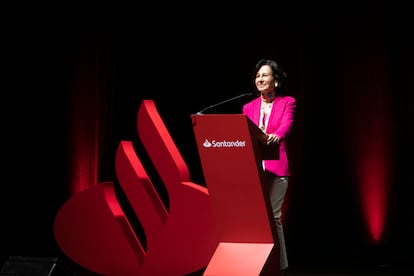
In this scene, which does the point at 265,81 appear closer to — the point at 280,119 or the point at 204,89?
the point at 280,119

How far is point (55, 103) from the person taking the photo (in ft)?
20.6

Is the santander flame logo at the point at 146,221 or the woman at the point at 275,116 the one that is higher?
the woman at the point at 275,116

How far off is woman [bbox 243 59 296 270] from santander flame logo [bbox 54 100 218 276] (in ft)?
2.16

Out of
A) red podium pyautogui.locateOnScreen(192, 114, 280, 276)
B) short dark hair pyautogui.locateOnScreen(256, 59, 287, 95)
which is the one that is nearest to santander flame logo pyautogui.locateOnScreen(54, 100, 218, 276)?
red podium pyautogui.locateOnScreen(192, 114, 280, 276)

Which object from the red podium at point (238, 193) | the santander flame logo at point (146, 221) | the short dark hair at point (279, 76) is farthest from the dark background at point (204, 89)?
the red podium at point (238, 193)

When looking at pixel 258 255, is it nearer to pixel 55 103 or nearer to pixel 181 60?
pixel 181 60

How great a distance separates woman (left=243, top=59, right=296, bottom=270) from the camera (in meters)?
3.91

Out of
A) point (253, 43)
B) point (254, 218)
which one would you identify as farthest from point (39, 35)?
point (254, 218)

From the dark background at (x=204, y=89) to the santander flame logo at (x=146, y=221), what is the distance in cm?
110

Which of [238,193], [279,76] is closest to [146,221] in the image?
[238,193]

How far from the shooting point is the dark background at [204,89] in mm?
5531

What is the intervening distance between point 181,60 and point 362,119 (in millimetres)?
1684

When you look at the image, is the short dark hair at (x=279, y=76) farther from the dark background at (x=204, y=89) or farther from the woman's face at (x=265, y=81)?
the dark background at (x=204, y=89)

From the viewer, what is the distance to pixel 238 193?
3.61 meters
